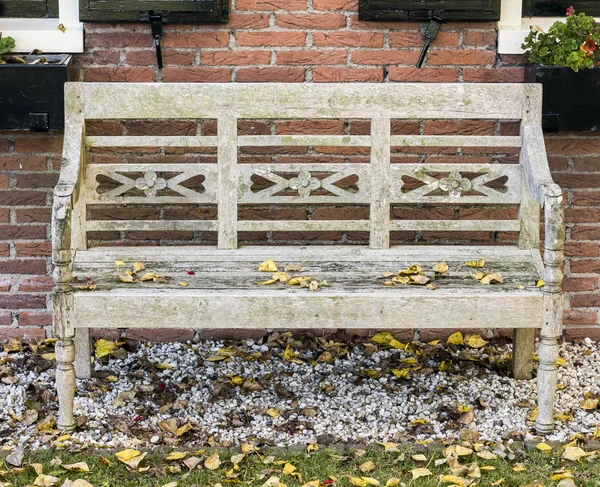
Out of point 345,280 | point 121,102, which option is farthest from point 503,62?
point 121,102

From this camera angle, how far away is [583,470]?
318 cm

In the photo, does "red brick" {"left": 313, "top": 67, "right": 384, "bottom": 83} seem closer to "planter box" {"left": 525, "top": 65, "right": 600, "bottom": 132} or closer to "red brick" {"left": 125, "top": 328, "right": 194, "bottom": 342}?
"planter box" {"left": 525, "top": 65, "right": 600, "bottom": 132}

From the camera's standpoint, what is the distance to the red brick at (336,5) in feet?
13.4

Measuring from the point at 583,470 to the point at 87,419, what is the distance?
71.4 inches

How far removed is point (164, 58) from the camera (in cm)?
413

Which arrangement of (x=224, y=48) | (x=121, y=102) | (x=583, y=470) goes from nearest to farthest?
(x=583, y=470), (x=121, y=102), (x=224, y=48)

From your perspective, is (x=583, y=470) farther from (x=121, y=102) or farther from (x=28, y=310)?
(x=28, y=310)

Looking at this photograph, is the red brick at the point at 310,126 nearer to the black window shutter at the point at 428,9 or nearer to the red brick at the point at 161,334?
the black window shutter at the point at 428,9

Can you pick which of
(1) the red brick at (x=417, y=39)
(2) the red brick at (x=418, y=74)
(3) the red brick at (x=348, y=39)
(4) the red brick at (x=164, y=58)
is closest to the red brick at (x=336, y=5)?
(3) the red brick at (x=348, y=39)

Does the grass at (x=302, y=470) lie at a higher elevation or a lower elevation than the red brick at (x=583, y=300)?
lower

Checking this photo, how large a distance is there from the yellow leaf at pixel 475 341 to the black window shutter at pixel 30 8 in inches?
94.5

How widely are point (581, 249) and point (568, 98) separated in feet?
2.53

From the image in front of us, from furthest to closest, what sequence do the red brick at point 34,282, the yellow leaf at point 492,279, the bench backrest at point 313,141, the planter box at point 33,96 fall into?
the red brick at point 34,282 < the planter box at point 33,96 < the bench backrest at point 313,141 < the yellow leaf at point 492,279

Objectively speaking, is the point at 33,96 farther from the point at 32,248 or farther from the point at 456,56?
the point at 456,56
